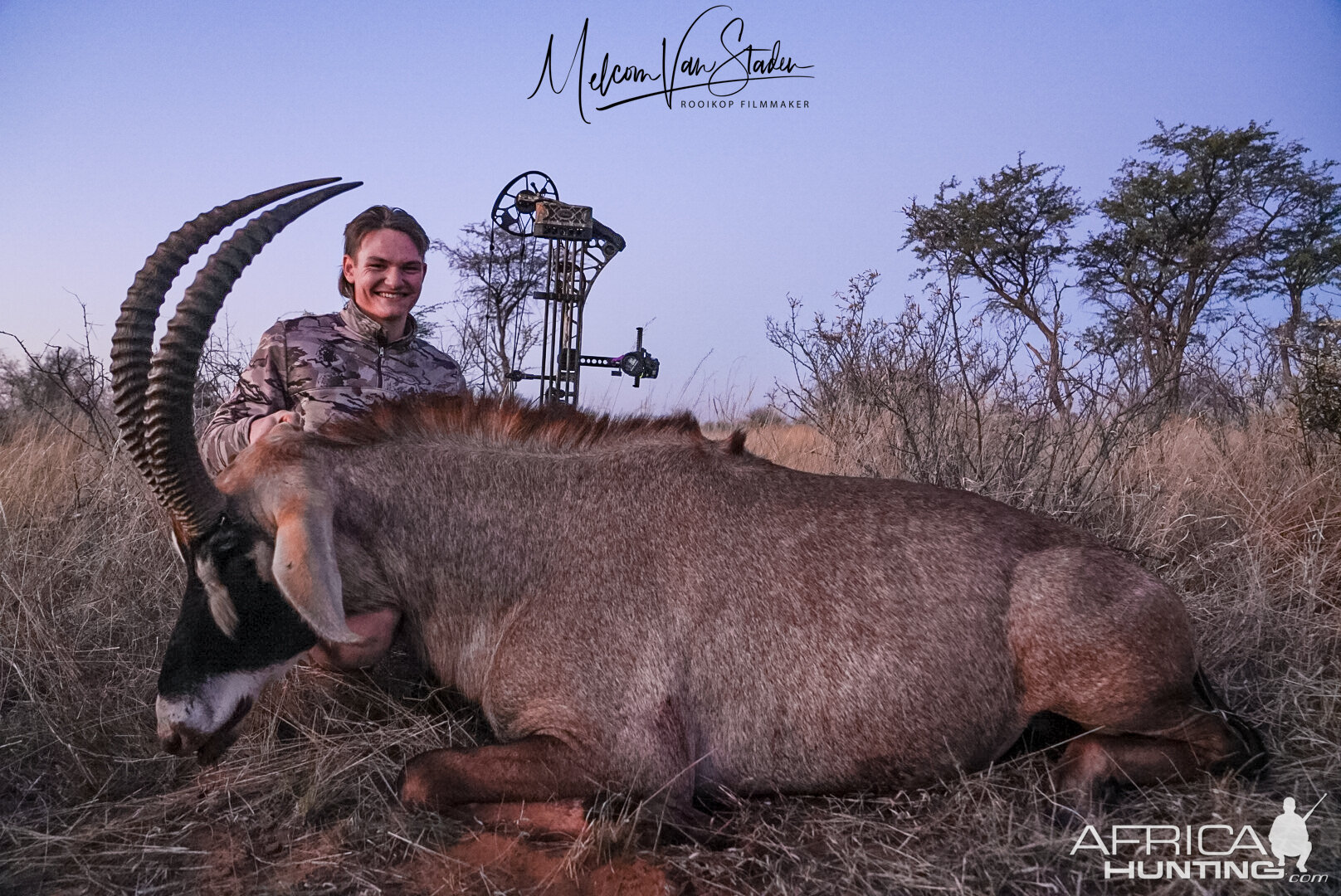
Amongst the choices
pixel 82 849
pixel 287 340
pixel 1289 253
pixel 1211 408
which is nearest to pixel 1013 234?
pixel 1289 253

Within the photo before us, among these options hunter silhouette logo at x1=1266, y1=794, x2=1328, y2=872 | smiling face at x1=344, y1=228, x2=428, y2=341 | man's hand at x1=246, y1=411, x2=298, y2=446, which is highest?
smiling face at x1=344, y1=228, x2=428, y2=341

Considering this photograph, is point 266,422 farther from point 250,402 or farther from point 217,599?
point 217,599

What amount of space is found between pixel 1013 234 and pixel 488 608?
70.2 feet

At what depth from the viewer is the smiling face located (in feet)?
18.4

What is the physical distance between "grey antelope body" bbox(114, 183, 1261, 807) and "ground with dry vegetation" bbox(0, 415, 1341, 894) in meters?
0.18

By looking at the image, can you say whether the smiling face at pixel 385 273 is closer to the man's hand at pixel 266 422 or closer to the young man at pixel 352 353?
the young man at pixel 352 353

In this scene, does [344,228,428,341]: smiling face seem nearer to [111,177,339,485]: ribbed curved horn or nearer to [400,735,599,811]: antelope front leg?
[111,177,339,485]: ribbed curved horn

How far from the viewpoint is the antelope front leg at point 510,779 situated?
327 cm

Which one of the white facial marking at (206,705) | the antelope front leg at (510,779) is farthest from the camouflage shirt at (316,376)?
the antelope front leg at (510,779)

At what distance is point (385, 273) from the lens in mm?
5621

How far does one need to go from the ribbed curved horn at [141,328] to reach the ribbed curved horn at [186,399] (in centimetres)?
5

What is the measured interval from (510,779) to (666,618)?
85cm

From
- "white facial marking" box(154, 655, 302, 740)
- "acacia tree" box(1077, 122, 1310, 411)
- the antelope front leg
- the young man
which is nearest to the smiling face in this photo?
the young man

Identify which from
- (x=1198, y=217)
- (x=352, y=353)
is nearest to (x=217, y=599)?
(x=352, y=353)
